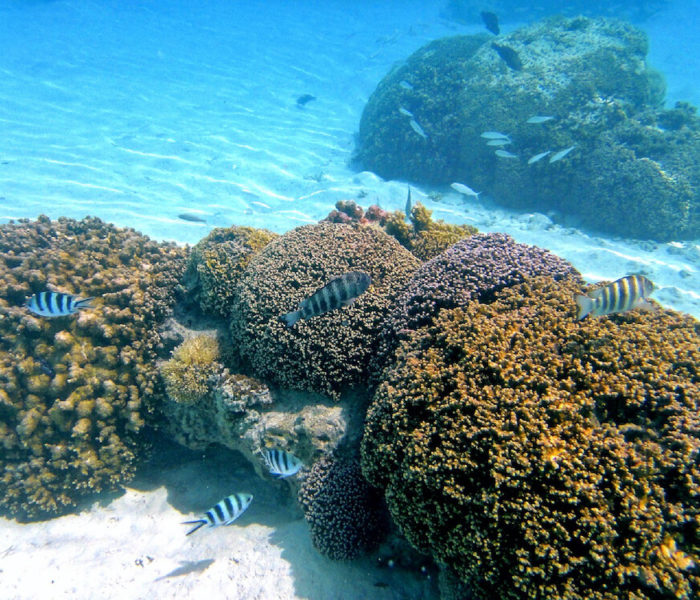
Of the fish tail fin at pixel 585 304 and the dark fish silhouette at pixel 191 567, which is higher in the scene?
the fish tail fin at pixel 585 304

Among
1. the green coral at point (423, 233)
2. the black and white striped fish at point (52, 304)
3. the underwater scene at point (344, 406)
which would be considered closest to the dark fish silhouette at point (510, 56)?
the underwater scene at point (344, 406)

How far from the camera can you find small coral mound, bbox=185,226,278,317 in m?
5.33

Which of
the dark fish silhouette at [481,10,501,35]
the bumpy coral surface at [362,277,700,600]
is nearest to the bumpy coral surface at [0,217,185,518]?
the bumpy coral surface at [362,277,700,600]

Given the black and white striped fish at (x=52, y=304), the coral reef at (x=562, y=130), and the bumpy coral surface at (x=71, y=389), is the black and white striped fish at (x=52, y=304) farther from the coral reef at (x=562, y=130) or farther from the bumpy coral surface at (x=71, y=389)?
the coral reef at (x=562, y=130)

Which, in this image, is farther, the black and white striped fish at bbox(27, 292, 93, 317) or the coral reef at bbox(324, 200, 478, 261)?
the coral reef at bbox(324, 200, 478, 261)

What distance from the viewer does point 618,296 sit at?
9.98ft

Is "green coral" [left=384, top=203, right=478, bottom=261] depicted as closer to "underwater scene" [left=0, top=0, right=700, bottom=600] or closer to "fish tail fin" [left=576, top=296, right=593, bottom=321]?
"underwater scene" [left=0, top=0, right=700, bottom=600]

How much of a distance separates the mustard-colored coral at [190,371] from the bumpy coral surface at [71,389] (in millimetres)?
506

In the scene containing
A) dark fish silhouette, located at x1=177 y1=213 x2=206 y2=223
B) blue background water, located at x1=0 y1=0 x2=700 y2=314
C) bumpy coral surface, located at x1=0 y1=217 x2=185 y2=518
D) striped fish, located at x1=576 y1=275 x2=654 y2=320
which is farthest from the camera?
blue background water, located at x1=0 y1=0 x2=700 y2=314

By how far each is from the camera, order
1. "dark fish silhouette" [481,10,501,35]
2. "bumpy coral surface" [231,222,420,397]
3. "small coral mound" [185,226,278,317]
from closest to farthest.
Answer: "bumpy coral surface" [231,222,420,397] → "small coral mound" [185,226,278,317] → "dark fish silhouette" [481,10,501,35]

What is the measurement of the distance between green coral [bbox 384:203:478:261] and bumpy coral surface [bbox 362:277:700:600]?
2297 mm

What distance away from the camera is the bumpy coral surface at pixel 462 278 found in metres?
3.96

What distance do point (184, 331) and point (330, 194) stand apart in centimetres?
906

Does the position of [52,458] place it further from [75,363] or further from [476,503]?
[476,503]
